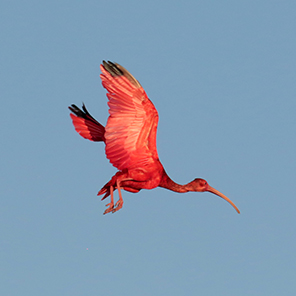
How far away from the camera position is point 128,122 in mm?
24766

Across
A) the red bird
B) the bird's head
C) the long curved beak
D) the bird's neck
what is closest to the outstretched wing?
the red bird

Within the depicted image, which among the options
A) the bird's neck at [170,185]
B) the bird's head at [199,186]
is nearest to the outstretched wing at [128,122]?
the bird's neck at [170,185]

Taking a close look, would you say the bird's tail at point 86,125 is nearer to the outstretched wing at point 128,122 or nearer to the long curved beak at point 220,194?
the outstretched wing at point 128,122

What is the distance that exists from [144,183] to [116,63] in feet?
14.3

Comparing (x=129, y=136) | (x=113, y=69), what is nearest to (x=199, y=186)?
(x=129, y=136)

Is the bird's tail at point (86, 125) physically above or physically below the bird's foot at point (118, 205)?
above

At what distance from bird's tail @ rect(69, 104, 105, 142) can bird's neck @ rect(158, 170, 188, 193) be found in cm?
317

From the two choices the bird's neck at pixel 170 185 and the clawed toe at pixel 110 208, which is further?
the bird's neck at pixel 170 185

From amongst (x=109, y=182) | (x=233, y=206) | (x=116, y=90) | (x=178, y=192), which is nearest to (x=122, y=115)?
(x=116, y=90)

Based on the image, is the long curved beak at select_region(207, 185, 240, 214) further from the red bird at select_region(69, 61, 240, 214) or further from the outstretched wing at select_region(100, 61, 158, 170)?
the outstretched wing at select_region(100, 61, 158, 170)

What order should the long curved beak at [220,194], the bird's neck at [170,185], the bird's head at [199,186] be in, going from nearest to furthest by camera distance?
the bird's neck at [170,185], the bird's head at [199,186], the long curved beak at [220,194]

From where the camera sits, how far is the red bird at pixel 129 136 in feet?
80.1

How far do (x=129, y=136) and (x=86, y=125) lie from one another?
13.4 feet

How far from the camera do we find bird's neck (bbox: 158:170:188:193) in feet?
87.7
